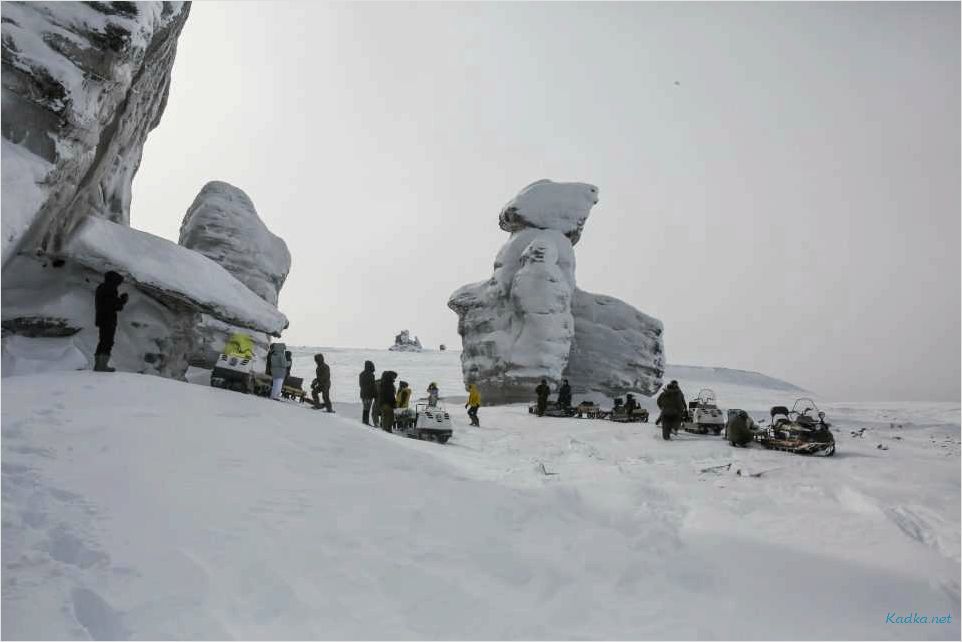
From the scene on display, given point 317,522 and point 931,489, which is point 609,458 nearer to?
point 931,489

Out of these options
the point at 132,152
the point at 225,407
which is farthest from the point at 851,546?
the point at 132,152

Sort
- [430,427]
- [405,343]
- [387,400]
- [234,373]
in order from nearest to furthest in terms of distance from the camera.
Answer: [234,373] < [430,427] < [387,400] < [405,343]

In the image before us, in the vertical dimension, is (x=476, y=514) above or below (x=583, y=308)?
below

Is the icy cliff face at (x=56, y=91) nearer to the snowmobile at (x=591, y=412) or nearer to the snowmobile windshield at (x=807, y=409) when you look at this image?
the snowmobile windshield at (x=807, y=409)

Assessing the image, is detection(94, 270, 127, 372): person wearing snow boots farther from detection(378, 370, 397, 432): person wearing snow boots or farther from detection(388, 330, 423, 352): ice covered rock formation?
detection(388, 330, 423, 352): ice covered rock formation

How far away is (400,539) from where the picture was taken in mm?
5242

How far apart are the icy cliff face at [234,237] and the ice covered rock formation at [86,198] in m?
9.81

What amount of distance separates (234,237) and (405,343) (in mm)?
42587

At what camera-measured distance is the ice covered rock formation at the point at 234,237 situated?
2578 cm

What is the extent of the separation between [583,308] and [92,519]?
94.9 feet

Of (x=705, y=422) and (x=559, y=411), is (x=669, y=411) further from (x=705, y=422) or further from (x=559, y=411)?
(x=559, y=411)

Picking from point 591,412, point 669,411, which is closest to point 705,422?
point 669,411

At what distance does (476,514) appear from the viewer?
6.00 m

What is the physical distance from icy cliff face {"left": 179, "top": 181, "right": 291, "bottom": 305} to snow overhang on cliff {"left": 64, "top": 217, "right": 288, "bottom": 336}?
11.0 meters
